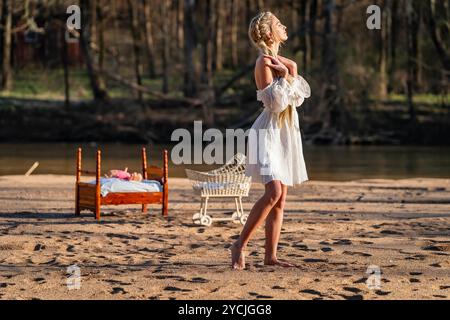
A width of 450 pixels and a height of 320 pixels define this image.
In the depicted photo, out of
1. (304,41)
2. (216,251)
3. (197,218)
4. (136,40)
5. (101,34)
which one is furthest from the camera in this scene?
(136,40)

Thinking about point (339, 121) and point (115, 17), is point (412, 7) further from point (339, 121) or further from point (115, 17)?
point (115, 17)

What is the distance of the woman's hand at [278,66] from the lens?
915 cm

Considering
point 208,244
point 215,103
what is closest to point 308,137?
point 215,103

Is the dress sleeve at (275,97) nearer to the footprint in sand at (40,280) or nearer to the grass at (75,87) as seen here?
the footprint in sand at (40,280)

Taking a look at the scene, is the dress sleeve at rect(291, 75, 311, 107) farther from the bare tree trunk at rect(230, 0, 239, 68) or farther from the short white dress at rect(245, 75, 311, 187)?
the bare tree trunk at rect(230, 0, 239, 68)

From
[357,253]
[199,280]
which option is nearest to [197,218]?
[357,253]

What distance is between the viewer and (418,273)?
31.2 ft

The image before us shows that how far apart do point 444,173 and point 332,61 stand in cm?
1425

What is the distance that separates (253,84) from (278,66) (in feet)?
110

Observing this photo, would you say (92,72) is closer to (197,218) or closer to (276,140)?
(197,218)

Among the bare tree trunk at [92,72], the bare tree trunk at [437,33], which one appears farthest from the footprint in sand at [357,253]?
the bare tree trunk at [92,72]

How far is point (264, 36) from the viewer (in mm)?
9125

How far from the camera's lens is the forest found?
40.0m

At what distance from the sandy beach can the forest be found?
22.7 metres
